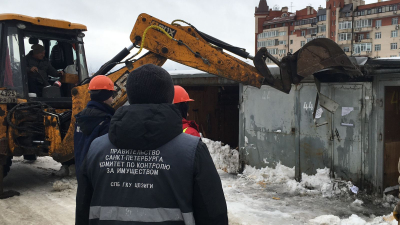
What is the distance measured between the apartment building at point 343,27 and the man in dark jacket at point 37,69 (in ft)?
161

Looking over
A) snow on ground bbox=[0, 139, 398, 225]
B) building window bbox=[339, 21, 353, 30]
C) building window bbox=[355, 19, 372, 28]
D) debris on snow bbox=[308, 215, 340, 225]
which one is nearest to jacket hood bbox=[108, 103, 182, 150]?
snow on ground bbox=[0, 139, 398, 225]

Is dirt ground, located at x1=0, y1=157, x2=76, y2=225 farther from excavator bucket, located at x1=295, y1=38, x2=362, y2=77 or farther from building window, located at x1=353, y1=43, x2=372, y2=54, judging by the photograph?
building window, located at x1=353, y1=43, x2=372, y2=54

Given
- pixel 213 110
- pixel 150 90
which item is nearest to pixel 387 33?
pixel 213 110

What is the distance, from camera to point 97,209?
6.14ft

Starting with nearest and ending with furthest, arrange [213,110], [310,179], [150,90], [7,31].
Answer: [150,90], [7,31], [310,179], [213,110]

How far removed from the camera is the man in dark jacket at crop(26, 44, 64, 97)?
752cm

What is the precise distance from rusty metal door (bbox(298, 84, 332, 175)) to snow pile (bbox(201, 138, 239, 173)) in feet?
6.51

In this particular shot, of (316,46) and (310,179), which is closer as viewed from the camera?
(316,46)

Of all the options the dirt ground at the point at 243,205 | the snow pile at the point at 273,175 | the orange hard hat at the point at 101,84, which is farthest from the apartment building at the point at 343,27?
the orange hard hat at the point at 101,84

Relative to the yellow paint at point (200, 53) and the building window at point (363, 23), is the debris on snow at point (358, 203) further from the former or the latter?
the building window at point (363, 23)

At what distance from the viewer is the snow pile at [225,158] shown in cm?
957

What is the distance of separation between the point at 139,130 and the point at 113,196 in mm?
356

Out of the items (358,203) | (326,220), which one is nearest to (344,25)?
(358,203)

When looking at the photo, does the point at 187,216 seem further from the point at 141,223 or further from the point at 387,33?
the point at 387,33
